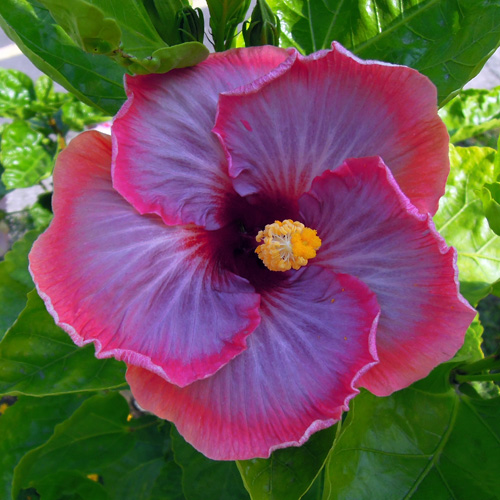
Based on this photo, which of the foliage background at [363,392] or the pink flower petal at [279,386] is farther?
the foliage background at [363,392]

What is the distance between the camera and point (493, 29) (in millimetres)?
1053

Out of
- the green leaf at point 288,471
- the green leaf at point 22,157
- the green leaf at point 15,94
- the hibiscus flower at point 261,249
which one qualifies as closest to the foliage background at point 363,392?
the green leaf at point 288,471

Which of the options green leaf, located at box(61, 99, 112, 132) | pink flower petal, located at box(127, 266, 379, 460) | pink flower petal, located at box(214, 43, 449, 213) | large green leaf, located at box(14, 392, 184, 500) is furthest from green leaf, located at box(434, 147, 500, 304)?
green leaf, located at box(61, 99, 112, 132)

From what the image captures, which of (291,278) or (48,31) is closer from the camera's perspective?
(291,278)

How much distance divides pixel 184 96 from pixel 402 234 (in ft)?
1.48

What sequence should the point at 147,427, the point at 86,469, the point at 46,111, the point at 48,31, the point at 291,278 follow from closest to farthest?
the point at 291,278, the point at 48,31, the point at 86,469, the point at 147,427, the point at 46,111

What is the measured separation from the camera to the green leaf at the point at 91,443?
1717mm

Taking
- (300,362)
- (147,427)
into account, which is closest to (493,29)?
(300,362)

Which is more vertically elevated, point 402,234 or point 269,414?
point 402,234

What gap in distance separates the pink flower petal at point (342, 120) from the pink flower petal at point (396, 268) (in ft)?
0.23

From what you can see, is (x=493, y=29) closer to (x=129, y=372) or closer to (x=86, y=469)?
(x=129, y=372)

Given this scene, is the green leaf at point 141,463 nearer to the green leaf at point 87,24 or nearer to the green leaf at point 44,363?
the green leaf at point 44,363

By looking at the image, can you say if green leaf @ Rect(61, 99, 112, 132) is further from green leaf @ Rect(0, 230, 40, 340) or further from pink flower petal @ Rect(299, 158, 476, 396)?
pink flower petal @ Rect(299, 158, 476, 396)

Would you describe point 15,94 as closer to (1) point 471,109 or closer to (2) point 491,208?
(1) point 471,109
